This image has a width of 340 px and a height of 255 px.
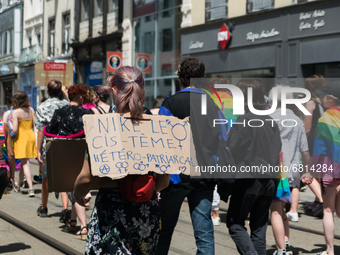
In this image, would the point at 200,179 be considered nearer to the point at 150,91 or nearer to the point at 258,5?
the point at 258,5

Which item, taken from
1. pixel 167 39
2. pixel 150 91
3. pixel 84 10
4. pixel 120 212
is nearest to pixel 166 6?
pixel 167 39

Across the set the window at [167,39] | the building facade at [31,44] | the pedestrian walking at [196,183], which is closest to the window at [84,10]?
the building facade at [31,44]

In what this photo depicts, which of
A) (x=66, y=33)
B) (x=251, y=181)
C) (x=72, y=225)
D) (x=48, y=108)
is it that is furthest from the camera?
(x=66, y=33)

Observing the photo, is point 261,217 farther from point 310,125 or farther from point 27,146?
point 27,146

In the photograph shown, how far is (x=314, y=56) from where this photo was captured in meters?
13.2

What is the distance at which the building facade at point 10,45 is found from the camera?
36688 mm

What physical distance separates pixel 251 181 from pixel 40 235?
3011mm

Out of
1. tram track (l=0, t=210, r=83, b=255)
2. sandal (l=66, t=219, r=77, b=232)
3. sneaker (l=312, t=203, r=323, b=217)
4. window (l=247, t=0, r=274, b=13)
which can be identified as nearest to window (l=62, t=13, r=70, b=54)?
window (l=247, t=0, r=274, b=13)

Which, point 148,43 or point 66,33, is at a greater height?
point 66,33

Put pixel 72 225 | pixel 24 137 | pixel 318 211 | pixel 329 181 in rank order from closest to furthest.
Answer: pixel 329 181 → pixel 72 225 → pixel 318 211 → pixel 24 137

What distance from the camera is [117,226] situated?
117 inches

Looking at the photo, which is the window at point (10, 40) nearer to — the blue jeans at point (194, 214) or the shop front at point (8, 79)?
the shop front at point (8, 79)

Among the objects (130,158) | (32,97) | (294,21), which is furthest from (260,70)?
(32,97)

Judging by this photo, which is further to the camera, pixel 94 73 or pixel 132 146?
pixel 94 73
